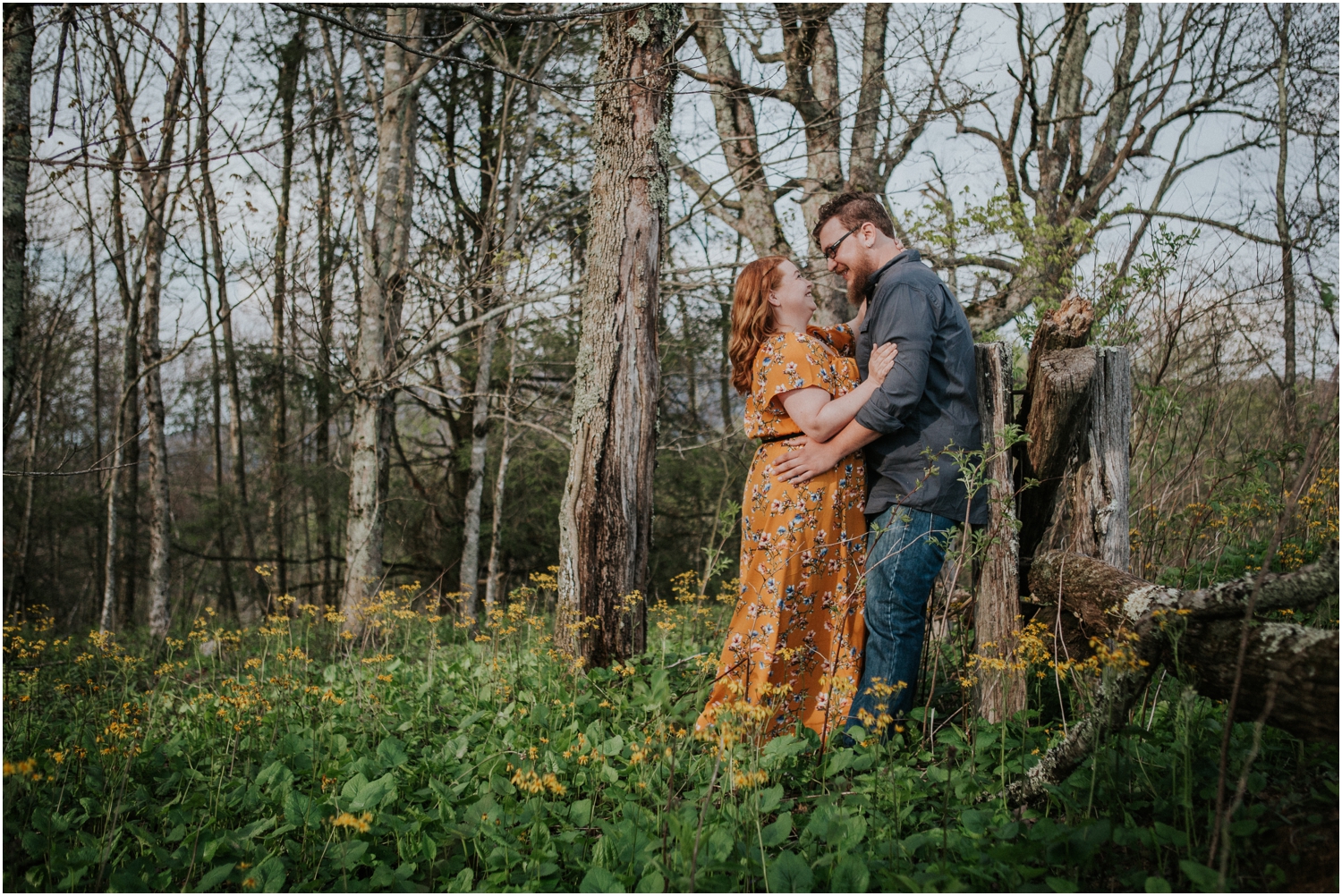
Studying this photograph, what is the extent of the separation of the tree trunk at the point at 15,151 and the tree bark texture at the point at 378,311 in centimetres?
326

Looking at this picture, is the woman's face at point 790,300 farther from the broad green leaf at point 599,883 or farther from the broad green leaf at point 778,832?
the broad green leaf at point 599,883

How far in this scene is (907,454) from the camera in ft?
9.71

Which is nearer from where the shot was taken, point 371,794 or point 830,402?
point 371,794

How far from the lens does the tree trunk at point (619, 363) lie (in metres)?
3.75

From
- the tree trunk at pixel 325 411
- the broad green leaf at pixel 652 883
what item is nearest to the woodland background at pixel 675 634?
the broad green leaf at pixel 652 883

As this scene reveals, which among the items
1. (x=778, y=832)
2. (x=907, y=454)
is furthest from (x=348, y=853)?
(x=907, y=454)

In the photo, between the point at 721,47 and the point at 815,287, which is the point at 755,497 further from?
the point at 721,47

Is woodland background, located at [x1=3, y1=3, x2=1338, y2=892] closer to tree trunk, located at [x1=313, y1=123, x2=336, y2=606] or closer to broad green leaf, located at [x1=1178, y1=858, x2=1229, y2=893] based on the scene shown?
broad green leaf, located at [x1=1178, y1=858, x2=1229, y2=893]

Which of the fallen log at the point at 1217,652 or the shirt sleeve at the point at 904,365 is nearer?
the fallen log at the point at 1217,652

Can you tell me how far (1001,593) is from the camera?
9.90 feet

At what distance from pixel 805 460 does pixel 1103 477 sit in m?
1.17

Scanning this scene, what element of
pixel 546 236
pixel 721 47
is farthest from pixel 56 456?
pixel 721 47

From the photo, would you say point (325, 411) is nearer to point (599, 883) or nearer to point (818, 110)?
point (818, 110)

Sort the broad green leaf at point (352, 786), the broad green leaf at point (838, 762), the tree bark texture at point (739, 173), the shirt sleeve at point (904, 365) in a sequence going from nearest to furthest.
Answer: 1. the broad green leaf at point (352, 786)
2. the broad green leaf at point (838, 762)
3. the shirt sleeve at point (904, 365)
4. the tree bark texture at point (739, 173)
